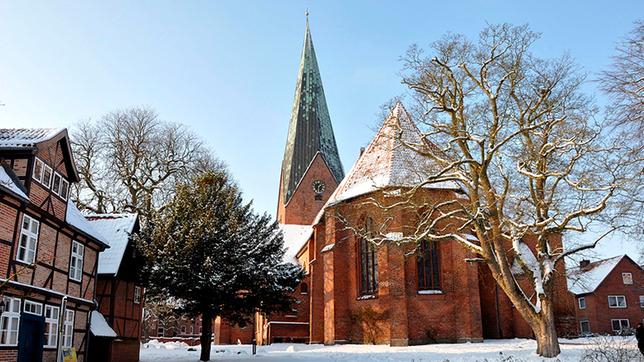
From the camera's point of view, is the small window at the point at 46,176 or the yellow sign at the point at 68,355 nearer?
the yellow sign at the point at 68,355

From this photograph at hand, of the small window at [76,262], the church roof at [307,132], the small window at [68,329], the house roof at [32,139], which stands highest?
the church roof at [307,132]

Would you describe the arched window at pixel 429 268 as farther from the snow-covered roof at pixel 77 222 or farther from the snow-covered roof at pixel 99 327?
the snow-covered roof at pixel 77 222

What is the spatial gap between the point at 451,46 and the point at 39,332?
51.8 ft

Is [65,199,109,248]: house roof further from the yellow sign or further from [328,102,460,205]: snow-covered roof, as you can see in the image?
[328,102,460,205]: snow-covered roof

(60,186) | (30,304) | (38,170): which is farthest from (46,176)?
(30,304)

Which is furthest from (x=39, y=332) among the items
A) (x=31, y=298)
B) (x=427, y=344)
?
(x=427, y=344)

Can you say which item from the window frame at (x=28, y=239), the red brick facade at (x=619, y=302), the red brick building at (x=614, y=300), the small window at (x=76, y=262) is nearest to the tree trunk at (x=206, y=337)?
the small window at (x=76, y=262)

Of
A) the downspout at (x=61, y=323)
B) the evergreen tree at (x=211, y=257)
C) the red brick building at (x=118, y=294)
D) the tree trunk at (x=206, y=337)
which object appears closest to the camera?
the downspout at (x=61, y=323)

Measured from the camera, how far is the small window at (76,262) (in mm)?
18375

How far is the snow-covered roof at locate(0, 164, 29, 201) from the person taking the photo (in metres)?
13.6

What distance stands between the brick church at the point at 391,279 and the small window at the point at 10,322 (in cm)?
1300

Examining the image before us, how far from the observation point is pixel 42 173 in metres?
16.3

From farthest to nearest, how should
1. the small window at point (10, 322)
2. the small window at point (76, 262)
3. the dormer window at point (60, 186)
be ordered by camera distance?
the small window at point (76, 262) → the dormer window at point (60, 186) → the small window at point (10, 322)

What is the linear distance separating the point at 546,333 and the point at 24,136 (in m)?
17.3
